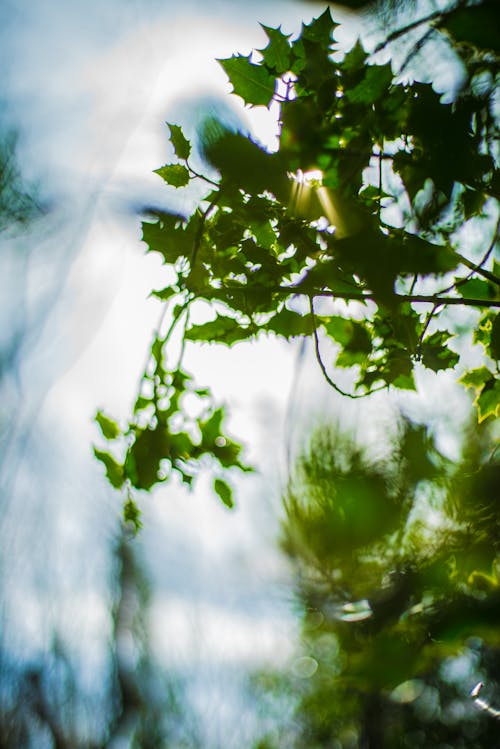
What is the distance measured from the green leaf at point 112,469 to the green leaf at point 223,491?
0.23 m

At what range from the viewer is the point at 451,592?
524 mm

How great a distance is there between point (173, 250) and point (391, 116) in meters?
0.48

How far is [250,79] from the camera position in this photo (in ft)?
2.66

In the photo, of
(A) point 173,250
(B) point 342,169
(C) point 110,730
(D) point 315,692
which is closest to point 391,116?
(B) point 342,169

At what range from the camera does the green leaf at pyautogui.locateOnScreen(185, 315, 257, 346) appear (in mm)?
1012

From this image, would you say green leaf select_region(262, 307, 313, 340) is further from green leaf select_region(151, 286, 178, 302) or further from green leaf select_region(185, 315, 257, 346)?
green leaf select_region(151, 286, 178, 302)

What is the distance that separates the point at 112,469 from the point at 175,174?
0.66m

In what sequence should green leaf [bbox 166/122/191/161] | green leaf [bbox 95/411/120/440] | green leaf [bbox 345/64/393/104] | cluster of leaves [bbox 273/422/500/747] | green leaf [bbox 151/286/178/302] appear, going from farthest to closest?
green leaf [bbox 95/411/120/440]
green leaf [bbox 151/286/178/302]
green leaf [bbox 166/122/191/161]
green leaf [bbox 345/64/393/104]
cluster of leaves [bbox 273/422/500/747]

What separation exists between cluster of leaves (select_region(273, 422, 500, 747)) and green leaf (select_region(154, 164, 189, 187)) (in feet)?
2.27

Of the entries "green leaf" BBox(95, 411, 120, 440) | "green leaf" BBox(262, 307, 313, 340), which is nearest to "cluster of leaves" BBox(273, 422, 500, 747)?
"green leaf" BBox(262, 307, 313, 340)

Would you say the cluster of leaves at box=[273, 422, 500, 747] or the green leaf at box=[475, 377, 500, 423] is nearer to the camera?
the cluster of leaves at box=[273, 422, 500, 747]

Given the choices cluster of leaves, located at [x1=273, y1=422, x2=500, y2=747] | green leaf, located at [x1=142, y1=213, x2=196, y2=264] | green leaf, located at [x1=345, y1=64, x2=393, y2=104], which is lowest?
cluster of leaves, located at [x1=273, y1=422, x2=500, y2=747]

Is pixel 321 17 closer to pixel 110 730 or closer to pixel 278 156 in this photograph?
pixel 278 156

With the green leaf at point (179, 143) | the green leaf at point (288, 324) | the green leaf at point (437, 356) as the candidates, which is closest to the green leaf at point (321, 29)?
the green leaf at point (179, 143)
